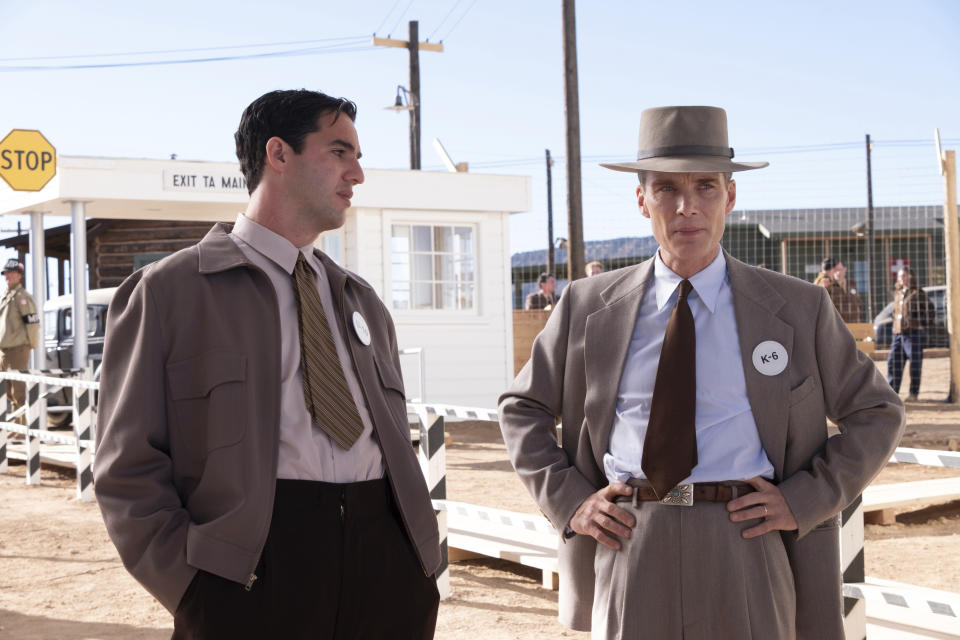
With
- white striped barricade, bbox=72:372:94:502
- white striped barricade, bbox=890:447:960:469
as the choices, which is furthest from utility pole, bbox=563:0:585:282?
white striped barricade, bbox=890:447:960:469

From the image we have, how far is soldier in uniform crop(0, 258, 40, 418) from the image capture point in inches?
547

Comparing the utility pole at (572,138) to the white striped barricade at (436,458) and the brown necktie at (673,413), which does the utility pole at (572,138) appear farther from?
the brown necktie at (673,413)

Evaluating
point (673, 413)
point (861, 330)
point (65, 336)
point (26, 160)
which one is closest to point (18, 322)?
point (65, 336)

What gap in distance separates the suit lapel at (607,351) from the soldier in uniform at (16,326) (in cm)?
1247

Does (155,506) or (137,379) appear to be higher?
(137,379)

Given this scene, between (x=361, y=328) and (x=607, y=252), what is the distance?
1560 inches

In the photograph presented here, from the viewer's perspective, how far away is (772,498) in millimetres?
2365

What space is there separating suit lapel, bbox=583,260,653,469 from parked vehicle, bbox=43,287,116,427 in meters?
13.1

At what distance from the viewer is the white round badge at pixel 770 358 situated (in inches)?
96.3

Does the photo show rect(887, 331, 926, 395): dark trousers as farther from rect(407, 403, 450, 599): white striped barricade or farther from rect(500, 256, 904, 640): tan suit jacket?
rect(500, 256, 904, 640): tan suit jacket

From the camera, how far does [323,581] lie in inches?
93.3

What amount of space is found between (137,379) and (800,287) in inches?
58.3

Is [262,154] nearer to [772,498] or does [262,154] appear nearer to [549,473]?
[549,473]

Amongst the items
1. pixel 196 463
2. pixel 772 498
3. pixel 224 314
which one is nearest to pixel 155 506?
pixel 196 463
